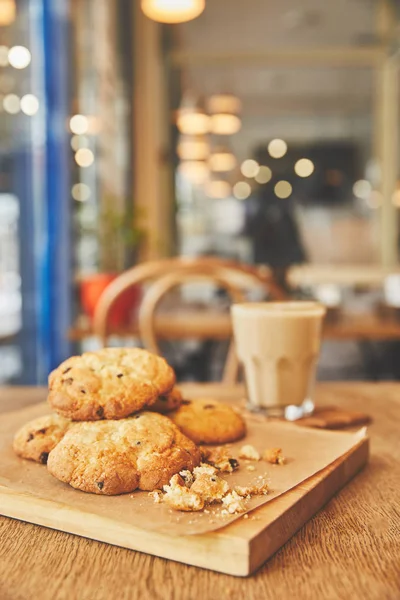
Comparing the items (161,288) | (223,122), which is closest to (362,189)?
(223,122)

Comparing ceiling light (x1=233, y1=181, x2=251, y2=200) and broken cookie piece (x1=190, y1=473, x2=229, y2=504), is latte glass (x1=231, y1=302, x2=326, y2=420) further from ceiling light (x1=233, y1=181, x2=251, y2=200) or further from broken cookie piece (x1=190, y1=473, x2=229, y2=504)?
ceiling light (x1=233, y1=181, x2=251, y2=200)

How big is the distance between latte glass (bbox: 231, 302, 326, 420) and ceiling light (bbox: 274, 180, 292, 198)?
28.4 ft

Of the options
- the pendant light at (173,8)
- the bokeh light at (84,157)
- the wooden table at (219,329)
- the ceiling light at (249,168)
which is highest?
the pendant light at (173,8)

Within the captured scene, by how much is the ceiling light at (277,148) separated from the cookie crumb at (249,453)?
9091mm

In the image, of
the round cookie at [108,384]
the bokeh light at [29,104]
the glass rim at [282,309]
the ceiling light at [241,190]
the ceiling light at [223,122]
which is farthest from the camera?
the ceiling light at [241,190]

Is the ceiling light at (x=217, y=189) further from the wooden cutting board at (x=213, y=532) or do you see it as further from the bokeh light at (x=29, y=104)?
the wooden cutting board at (x=213, y=532)

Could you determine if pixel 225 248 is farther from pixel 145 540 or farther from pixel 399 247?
pixel 145 540

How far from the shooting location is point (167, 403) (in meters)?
0.79

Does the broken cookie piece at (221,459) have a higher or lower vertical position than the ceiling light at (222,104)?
lower

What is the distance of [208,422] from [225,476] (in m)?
0.13

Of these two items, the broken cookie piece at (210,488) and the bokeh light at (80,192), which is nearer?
the broken cookie piece at (210,488)

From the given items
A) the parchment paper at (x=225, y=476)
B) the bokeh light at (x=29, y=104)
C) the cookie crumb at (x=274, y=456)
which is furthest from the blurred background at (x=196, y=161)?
the cookie crumb at (x=274, y=456)

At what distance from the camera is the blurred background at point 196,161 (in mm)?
3180

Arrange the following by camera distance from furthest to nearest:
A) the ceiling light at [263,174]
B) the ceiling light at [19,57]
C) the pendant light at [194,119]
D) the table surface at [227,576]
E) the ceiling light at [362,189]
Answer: the ceiling light at [263,174] < the ceiling light at [362,189] < the pendant light at [194,119] < the ceiling light at [19,57] < the table surface at [227,576]
